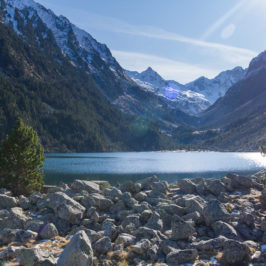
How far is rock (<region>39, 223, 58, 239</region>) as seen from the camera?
17.5 metres

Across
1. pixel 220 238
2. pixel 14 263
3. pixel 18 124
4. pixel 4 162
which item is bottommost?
pixel 14 263

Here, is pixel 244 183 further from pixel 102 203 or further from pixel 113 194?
pixel 102 203

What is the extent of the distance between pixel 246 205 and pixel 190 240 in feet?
31.1

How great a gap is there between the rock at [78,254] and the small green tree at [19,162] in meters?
20.2

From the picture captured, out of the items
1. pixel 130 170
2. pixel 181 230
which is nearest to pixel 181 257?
pixel 181 230

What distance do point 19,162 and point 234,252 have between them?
960 inches

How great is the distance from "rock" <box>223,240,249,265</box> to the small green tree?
23185 mm

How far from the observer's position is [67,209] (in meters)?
20.0

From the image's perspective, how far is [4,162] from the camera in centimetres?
3077

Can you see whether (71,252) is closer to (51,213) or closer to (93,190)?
(51,213)

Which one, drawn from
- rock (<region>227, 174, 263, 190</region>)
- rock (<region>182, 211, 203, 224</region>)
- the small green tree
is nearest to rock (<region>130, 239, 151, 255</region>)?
rock (<region>182, 211, 203, 224</region>)

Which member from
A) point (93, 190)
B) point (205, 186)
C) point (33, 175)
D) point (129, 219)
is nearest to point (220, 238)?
point (129, 219)

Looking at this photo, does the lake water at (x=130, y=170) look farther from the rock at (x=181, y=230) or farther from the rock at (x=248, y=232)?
the rock at (x=181, y=230)

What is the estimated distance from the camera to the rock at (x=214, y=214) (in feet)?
63.7
